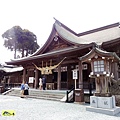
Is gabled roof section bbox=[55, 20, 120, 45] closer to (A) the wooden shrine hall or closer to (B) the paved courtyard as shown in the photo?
(A) the wooden shrine hall

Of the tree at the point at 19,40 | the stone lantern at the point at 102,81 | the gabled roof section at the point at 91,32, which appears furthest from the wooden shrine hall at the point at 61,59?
the tree at the point at 19,40

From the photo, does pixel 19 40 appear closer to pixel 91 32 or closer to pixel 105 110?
pixel 91 32

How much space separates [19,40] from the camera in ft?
112

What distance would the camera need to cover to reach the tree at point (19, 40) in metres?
33.9

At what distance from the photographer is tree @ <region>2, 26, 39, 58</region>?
33906 mm

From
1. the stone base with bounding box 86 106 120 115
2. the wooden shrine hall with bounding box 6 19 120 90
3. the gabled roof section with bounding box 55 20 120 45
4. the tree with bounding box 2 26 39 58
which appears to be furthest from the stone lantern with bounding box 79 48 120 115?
the tree with bounding box 2 26 39 58

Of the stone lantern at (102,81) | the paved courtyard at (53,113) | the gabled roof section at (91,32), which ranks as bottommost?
the paved courtyard at (53,113)

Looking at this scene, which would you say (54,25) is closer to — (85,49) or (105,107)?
(85,49)

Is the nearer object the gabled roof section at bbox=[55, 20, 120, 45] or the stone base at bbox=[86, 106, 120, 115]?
the stone base at bbox=[86, 106, 120, 115]

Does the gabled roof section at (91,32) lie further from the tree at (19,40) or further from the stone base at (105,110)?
the tree at (19,40)

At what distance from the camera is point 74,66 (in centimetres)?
1275

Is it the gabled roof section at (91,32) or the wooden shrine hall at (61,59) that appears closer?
the wooden shrine hall at (61,59)

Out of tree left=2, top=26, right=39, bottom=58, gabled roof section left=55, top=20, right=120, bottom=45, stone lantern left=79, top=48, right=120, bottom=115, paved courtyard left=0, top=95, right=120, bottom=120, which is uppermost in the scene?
tree left=2, top=26, right=39, bottom=58

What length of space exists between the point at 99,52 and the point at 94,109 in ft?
8.81
